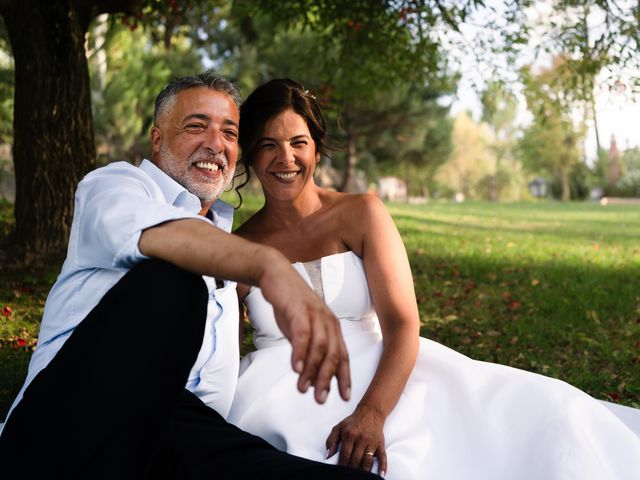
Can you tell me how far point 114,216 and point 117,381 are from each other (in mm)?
503

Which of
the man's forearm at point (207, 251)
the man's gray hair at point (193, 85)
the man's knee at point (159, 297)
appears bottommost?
the man's knee at point (159, 297)

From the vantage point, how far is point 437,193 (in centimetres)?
6819

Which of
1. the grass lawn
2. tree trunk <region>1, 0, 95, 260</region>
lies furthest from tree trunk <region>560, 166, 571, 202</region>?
tree trunk <region>1, 0, 95, 260</region>

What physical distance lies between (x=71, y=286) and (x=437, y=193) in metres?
67.0

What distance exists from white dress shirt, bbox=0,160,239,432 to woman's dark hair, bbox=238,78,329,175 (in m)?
0.59

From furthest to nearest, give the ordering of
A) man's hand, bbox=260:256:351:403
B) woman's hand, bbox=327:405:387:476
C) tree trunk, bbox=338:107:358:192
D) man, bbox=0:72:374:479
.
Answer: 1. tree trunk, bbox=338:107:358:192
2. woman's hand, bbox=327:405:387:476
3. man, bbox=0:72:374:479
4. man's hand, bbox=260:256:351:403

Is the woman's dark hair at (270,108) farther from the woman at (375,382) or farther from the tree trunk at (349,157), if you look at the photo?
the tree trunk at (349,157)

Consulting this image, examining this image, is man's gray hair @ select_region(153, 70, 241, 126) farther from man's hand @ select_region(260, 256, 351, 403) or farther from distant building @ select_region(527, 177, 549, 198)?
distant building @ select_region(527, 177, 549, 198)

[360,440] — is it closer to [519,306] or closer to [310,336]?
[310,336]

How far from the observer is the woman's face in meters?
3.40

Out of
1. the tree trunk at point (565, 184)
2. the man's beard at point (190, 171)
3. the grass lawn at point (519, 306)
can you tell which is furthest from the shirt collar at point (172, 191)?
the tree trunk at point (565, 184)

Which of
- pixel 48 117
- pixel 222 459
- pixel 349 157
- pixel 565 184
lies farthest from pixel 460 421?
pixel 565 184

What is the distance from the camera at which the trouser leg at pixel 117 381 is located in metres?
1.93

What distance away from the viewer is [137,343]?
193cm
